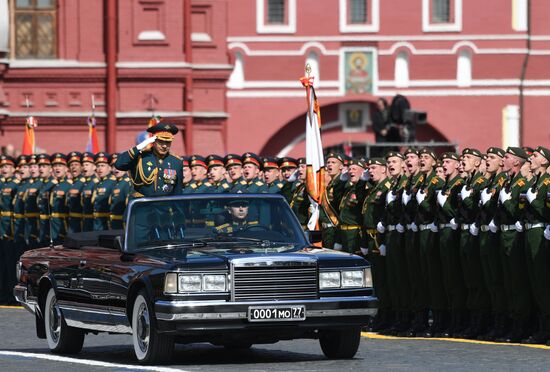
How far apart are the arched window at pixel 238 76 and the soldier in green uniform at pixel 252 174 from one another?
126ft

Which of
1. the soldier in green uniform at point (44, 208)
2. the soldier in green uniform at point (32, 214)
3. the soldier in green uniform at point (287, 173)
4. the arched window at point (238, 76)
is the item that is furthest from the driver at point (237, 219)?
the arched window at point (238, 76)

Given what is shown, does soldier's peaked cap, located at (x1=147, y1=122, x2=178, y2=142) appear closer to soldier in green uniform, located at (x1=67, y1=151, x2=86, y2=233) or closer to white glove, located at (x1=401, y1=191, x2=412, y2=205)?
white glove, located at (x1=401, y1=191, x2=412, y2=205)

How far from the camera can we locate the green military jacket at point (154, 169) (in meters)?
20.6

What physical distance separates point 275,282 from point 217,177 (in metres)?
8.14

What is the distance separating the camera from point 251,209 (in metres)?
17.0

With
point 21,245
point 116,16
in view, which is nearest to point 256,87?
point 116,16

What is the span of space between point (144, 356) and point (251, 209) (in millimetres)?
1699

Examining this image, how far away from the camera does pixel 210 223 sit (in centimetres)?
1680

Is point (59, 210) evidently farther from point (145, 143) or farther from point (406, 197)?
point (406, 197)

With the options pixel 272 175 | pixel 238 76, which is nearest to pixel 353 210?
pixel 272 175

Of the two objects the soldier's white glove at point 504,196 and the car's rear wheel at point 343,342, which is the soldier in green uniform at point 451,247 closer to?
the soldier's white glove at point 504,196

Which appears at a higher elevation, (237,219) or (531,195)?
(531,195)

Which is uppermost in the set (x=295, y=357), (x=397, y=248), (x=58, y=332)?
(x=397, y=248)

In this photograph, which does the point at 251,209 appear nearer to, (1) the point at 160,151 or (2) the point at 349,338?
(2) the point at 349,338
